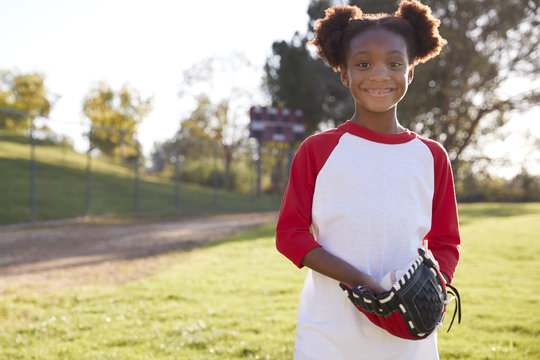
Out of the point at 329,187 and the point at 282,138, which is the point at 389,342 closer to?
the point at 329,187

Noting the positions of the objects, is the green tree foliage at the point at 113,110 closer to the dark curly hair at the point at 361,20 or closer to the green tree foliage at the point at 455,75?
the green tree foliage at the point at 455,75

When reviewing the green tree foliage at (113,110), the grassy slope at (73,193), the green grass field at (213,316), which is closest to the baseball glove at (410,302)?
the green grass field at (213,316)

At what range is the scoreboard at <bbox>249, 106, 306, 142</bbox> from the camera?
18422mm

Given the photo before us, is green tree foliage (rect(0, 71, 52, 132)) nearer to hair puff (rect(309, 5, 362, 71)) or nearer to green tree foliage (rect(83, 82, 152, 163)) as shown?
green tree foliage (rect(83, 82, 152, 163))

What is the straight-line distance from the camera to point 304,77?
21.7 meters

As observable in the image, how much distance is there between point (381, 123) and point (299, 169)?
324 mm

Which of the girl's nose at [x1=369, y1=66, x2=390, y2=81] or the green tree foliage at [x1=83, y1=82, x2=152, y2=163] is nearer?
the girl's nose at [x1=369, y1=66, x2=390, y2=81]

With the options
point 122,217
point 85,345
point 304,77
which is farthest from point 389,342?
point 304,77

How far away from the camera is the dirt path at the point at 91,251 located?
257 inches

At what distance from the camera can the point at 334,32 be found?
173cm

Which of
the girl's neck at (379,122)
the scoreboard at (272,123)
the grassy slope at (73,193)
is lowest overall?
the grassy slope at (73,193)

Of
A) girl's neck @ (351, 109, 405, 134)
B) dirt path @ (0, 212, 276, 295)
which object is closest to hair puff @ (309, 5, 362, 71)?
girl's neck @ (351, 109, 405, 134)

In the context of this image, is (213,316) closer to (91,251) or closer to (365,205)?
(365,205)

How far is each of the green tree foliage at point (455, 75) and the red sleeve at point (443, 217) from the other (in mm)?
15288
